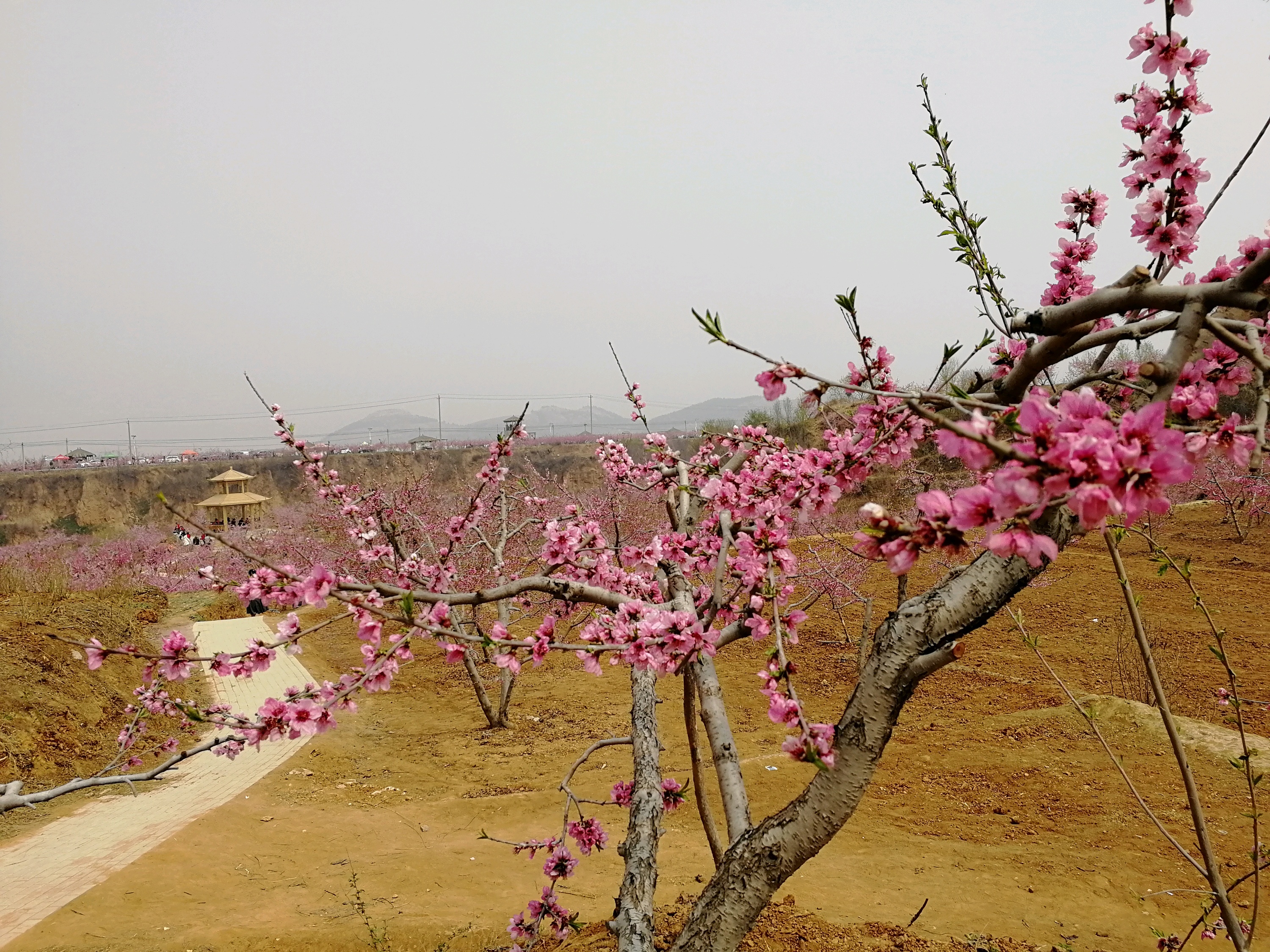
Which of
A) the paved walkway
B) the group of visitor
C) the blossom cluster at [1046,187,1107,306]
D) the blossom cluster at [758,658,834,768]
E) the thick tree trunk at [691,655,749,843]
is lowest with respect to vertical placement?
the paved walkway

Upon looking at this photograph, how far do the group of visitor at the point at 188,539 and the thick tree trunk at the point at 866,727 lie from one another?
25.7 metres

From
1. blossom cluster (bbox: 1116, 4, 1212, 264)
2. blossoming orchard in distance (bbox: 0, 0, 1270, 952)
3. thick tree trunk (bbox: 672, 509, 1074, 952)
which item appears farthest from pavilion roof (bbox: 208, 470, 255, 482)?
blossom cluster (bbox: 1116, 4, 1212, 264)

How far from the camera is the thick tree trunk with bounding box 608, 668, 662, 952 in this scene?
9.30 ft

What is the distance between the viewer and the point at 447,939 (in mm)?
3734

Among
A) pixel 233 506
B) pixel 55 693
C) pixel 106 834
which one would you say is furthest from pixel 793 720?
pixel 233 506

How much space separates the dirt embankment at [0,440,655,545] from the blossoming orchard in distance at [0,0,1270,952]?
2869cm

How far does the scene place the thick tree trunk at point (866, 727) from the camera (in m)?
1.89

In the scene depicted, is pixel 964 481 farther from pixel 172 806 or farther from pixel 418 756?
pixel 172 806

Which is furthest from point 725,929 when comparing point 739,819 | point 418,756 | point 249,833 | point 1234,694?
point 418,756

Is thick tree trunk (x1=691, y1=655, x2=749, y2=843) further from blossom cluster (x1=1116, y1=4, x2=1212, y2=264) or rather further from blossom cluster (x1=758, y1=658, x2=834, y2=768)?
blossom cluster (x1=1116, y1=4, x2=1212, y2=264)

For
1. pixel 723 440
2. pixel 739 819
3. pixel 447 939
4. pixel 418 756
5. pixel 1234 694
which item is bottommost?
pixel 418 756

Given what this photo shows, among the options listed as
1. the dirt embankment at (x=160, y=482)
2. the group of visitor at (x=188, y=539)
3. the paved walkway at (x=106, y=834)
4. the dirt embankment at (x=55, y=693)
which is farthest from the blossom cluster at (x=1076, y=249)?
the dirt embankment at (x=160, y=482)

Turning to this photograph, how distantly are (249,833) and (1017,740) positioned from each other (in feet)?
23.1

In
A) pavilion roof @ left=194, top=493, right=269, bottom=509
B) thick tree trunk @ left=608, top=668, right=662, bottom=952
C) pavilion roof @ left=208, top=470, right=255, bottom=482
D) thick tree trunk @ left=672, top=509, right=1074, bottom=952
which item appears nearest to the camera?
thick tree trunk @ left=672, top=509, right=1074, bottom=952
